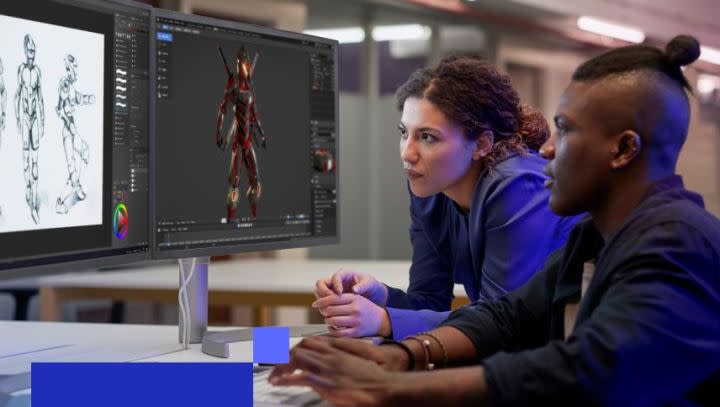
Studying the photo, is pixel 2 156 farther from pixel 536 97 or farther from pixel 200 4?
pixel 536 97

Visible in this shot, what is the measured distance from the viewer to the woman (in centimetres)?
189

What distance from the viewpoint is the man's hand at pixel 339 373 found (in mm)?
1071

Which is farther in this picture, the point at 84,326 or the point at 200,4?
the point at 200,4

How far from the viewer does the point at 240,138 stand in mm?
1856

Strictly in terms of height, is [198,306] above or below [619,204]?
below

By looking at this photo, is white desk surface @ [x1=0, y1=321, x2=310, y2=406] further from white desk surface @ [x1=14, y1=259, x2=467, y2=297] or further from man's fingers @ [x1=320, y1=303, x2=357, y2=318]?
white desk surface @ [x1=14, y1=259, x2=467, y2=297]

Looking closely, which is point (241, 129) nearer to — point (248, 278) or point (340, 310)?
point (340, 310)

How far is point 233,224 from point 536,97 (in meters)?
6.51

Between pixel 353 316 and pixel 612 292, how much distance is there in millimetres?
712

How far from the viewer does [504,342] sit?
1.46m

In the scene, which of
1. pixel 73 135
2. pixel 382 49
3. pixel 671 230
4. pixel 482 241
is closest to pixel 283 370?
pixel 671 230

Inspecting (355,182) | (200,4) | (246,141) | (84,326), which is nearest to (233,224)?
(246,141)

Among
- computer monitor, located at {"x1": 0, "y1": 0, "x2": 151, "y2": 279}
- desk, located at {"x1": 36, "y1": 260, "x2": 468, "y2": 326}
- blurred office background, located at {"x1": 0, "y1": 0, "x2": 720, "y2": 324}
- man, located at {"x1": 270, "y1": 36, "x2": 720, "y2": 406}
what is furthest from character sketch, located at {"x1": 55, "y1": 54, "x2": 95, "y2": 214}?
blurred office background, located at {"x1": 0, "y1": 0, "x2": 720, "y2": 324}

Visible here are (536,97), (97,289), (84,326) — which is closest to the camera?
(84,326)
